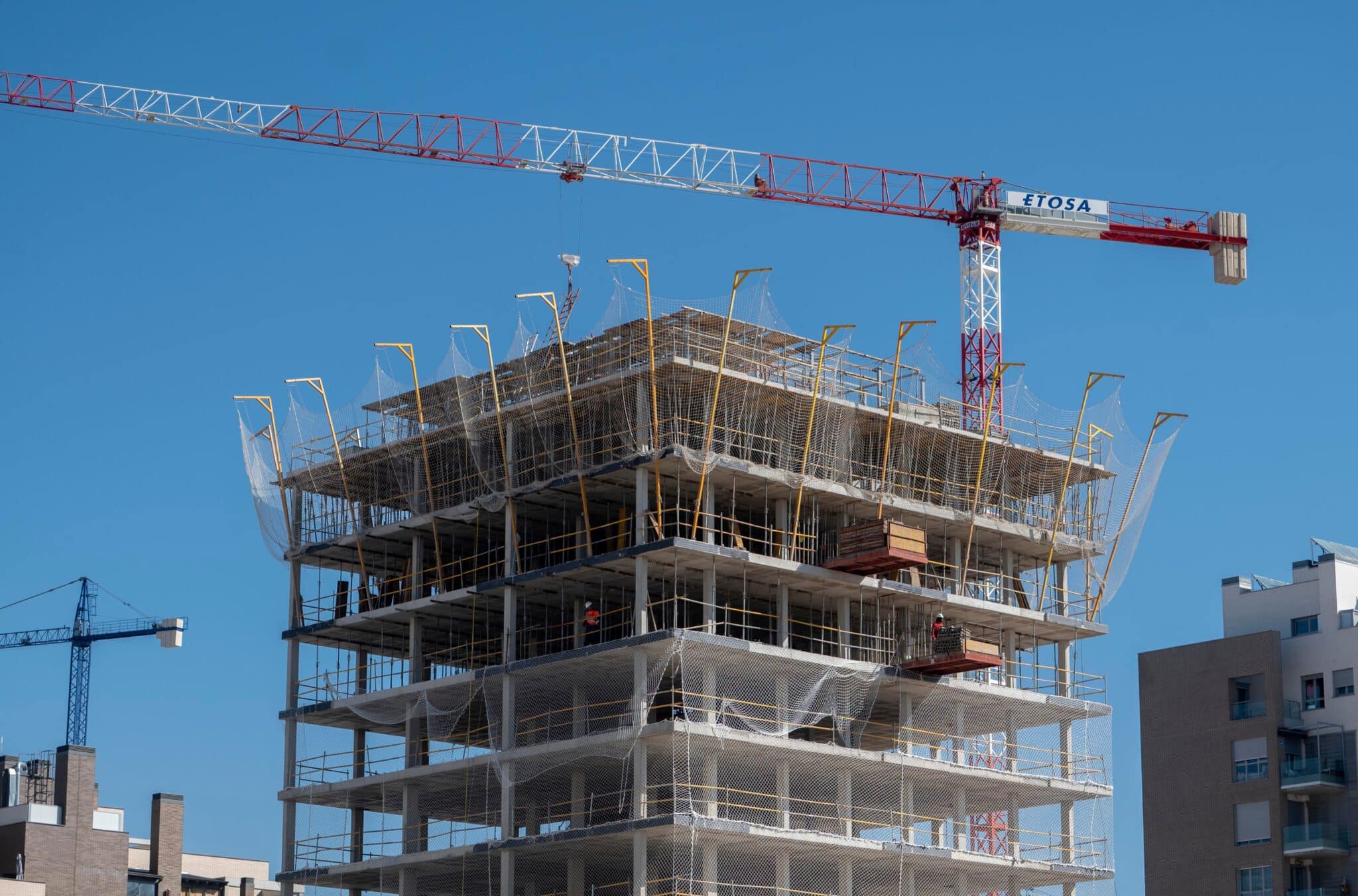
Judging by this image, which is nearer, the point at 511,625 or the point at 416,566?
the point at 511,625

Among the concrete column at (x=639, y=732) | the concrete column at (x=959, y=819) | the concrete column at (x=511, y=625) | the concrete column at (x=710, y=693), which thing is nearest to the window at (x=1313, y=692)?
the concrete column at (x=959, y=819)

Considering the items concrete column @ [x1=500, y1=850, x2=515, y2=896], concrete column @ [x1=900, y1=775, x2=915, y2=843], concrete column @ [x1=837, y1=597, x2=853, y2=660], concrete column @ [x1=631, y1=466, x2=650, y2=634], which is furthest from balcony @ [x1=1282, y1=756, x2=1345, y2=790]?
concrete column @ [x1=500, y1=850, x2=515, y2=896]

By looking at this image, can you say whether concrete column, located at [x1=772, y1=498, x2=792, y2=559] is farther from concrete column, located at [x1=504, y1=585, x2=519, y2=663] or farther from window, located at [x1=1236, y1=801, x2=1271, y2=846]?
window, located at [x1=1236, y1=801, x2=1271, y2=846]

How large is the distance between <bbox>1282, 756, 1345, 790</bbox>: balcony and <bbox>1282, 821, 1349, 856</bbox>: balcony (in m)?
1.72

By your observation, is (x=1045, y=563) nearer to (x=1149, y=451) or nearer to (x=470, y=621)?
(x=1149, y=451)

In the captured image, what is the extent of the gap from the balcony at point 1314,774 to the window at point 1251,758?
1020 mm

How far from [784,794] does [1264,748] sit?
35.5 m

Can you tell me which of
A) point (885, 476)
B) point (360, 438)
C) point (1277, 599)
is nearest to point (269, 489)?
point (360, 438)

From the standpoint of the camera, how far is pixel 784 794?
76.9 m

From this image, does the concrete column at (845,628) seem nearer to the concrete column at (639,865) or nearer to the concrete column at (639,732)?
the concrete column at (639,732)

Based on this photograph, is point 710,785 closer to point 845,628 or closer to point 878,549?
point 845,628

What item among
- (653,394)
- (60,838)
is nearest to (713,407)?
(653,394)

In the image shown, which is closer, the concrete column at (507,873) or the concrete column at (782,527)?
the concrete column at (507,873)

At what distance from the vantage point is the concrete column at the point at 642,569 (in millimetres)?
77312
